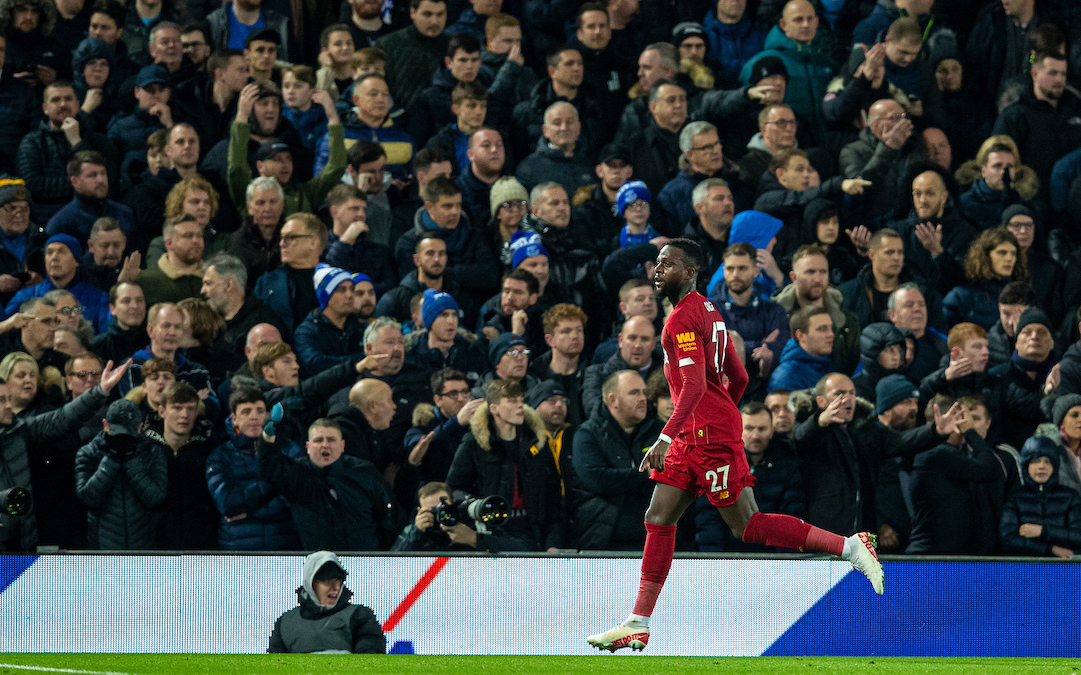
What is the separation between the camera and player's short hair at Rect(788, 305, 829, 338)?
32.6 ft

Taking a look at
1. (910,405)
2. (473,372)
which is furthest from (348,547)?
(910,405)

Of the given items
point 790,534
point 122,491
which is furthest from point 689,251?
point 122,491

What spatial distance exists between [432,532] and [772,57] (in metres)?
5.51

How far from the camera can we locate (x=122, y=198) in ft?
37.4

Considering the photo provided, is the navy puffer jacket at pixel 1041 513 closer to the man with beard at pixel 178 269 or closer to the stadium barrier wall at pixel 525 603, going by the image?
the stadium barrier wall at pixel 525 603

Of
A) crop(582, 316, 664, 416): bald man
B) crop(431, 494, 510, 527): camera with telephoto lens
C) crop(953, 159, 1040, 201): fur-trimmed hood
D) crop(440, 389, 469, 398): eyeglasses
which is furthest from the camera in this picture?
crop(953, 159, 1040, 201): fur-trimmed hood

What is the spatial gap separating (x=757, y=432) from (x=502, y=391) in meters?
1.65

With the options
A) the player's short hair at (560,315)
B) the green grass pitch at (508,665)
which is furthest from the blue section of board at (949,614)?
the player's short hair at (560,315)

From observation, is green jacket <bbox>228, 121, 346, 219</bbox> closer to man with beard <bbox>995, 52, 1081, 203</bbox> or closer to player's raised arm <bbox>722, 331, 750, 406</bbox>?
player's raised arm <bbox>722, 331, 750, 406</bbox>

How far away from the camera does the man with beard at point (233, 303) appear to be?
10227 millimetres

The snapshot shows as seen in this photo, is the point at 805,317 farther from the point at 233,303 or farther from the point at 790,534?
the point at 233,303

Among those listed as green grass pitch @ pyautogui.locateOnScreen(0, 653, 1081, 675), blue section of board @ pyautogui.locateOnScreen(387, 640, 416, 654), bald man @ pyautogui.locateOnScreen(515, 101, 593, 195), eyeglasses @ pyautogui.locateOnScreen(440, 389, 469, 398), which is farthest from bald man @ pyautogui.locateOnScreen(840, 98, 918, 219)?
blue section of board @ pyautogui.locateOnScreen(387, 640, 416, 654)

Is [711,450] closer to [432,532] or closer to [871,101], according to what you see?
[432,532]

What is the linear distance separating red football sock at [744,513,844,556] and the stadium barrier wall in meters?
1.54
